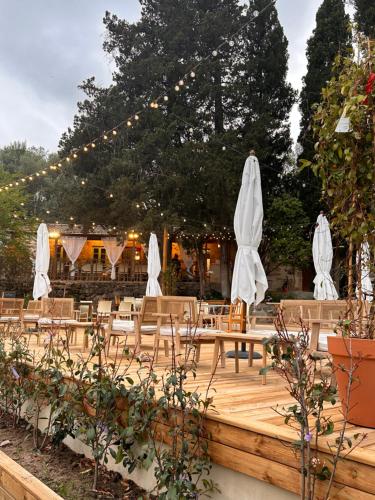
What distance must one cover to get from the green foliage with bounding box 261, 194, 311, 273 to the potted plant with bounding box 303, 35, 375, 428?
1698cm

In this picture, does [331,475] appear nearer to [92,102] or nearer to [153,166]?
[153,166]

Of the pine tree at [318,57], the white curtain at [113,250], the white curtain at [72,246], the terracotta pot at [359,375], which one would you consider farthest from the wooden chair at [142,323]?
the white curtain at [72,246]

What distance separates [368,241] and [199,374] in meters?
2.43

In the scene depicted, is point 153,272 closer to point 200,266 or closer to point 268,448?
point 200,266

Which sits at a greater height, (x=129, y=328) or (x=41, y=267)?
(x=41, y=267)

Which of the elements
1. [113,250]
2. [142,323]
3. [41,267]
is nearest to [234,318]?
[142,323]

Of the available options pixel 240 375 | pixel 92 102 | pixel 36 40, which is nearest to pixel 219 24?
pixel 92 102

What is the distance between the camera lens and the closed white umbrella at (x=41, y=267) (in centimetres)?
994

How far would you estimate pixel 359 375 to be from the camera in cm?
250

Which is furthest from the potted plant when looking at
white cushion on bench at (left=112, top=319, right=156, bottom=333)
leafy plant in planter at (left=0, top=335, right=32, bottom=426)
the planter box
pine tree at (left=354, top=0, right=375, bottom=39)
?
pine tree at (left=354, top=0, right=375, bottom=39)

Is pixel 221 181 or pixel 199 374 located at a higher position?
pixel 221 181

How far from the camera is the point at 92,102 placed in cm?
2173

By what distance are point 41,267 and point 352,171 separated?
8.85 metres

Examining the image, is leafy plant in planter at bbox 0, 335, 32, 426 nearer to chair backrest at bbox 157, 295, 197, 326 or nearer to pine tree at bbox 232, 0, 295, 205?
chair backrest at bbox 157, 295, 197, 326
